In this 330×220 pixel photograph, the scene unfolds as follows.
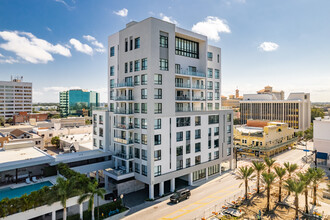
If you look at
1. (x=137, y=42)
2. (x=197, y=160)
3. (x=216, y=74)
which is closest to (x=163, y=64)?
(x=137, y=42)

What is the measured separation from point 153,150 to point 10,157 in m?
24.7

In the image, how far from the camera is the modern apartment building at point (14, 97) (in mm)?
134625

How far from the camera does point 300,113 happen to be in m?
99.1

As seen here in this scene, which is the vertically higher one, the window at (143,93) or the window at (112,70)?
the window at (112,70)

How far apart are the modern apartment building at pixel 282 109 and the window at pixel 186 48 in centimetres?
7604

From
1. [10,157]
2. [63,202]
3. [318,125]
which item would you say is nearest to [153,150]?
[63,202]

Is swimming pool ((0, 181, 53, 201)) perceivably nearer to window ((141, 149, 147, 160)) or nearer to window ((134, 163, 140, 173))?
window ((134, 163, 140, 173))

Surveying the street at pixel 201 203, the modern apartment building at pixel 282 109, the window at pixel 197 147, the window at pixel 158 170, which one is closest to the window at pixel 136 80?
the window at pixel 158 170

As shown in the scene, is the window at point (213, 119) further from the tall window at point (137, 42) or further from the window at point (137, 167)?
the tall window at point (137, 42)

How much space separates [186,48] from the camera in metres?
45.0

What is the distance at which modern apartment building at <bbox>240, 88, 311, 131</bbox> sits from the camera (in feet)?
327

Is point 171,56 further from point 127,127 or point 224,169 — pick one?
point 224,169

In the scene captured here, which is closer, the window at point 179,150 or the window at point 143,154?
the window at point 143,154

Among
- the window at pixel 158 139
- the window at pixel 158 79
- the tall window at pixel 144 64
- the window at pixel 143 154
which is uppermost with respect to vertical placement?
the tall window at pixel 144 64
